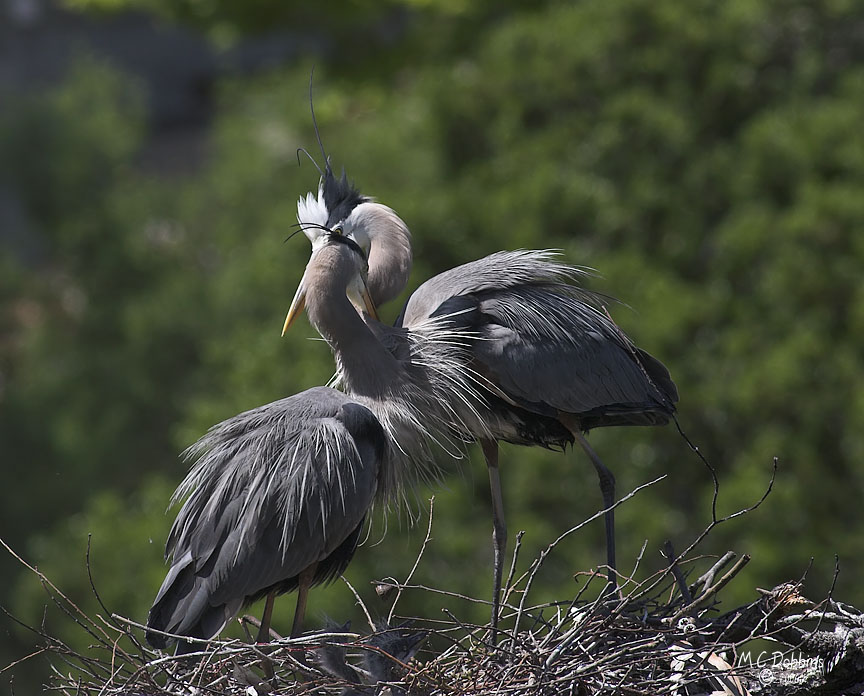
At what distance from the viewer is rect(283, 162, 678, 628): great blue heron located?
4559 millimetres

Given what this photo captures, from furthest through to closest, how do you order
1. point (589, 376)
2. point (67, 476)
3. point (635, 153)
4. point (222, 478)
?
point (67, 476) → point (635, 153) → point (589, 376) → point (222, 478)

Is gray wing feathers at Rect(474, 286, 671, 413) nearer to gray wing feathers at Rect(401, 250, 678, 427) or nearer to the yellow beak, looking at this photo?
gray wing feathers at Rect(401, 250, 678, 427)

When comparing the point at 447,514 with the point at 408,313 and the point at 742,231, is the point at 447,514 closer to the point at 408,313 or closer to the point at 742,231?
the point at 742,231

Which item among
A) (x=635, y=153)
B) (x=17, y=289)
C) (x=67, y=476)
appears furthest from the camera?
(x=17, y=289)

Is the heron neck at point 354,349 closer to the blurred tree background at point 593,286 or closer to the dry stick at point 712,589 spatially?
the dry stick at point 712,589

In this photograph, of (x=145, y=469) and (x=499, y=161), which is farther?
(x=145, y=469)

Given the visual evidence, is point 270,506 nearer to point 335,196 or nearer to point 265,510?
point 265,510

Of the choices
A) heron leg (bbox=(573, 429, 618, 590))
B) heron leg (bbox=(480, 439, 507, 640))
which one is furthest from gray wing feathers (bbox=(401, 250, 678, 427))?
heron leg (bbox=(480, 439, 507, 640))

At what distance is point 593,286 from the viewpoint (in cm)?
918

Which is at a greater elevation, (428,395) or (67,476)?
(428,395)

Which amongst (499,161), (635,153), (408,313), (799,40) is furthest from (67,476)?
(408,313)

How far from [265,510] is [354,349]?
0.63 meters

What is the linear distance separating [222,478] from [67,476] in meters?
8.83

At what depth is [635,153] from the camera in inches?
393
